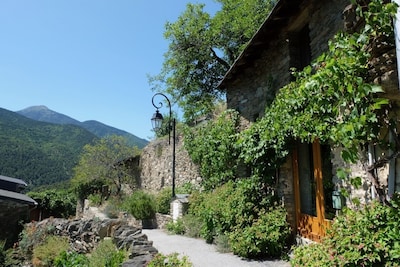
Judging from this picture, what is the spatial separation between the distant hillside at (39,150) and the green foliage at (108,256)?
94.3ft

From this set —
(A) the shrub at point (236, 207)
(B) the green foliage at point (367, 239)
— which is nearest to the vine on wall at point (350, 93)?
(B) the green foliage at point (367, 239)

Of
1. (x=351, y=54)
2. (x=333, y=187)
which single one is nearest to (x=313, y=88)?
(x=351, y=54)

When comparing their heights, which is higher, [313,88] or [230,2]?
[230,2]

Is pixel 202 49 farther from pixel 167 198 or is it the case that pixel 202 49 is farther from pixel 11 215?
pixel 11 215

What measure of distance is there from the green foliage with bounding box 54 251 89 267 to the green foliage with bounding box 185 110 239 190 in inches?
167

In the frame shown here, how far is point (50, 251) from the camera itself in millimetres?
8312

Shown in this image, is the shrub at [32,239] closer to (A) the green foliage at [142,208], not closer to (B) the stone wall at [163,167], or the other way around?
(A) the green foliage at [142,208]

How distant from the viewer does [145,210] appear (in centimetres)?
1113

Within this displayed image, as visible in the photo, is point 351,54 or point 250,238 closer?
point 351,54

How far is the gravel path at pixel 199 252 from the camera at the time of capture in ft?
17.9

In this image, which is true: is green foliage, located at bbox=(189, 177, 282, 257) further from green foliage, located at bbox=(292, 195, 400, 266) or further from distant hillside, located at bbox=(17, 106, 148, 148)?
distant hillside, located at bbox=(17, 106, 148, 148)

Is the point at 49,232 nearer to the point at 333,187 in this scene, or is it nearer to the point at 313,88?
the point at 333,187

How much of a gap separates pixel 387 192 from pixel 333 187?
1507 mm

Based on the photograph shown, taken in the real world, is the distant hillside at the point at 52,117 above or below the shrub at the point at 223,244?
above
